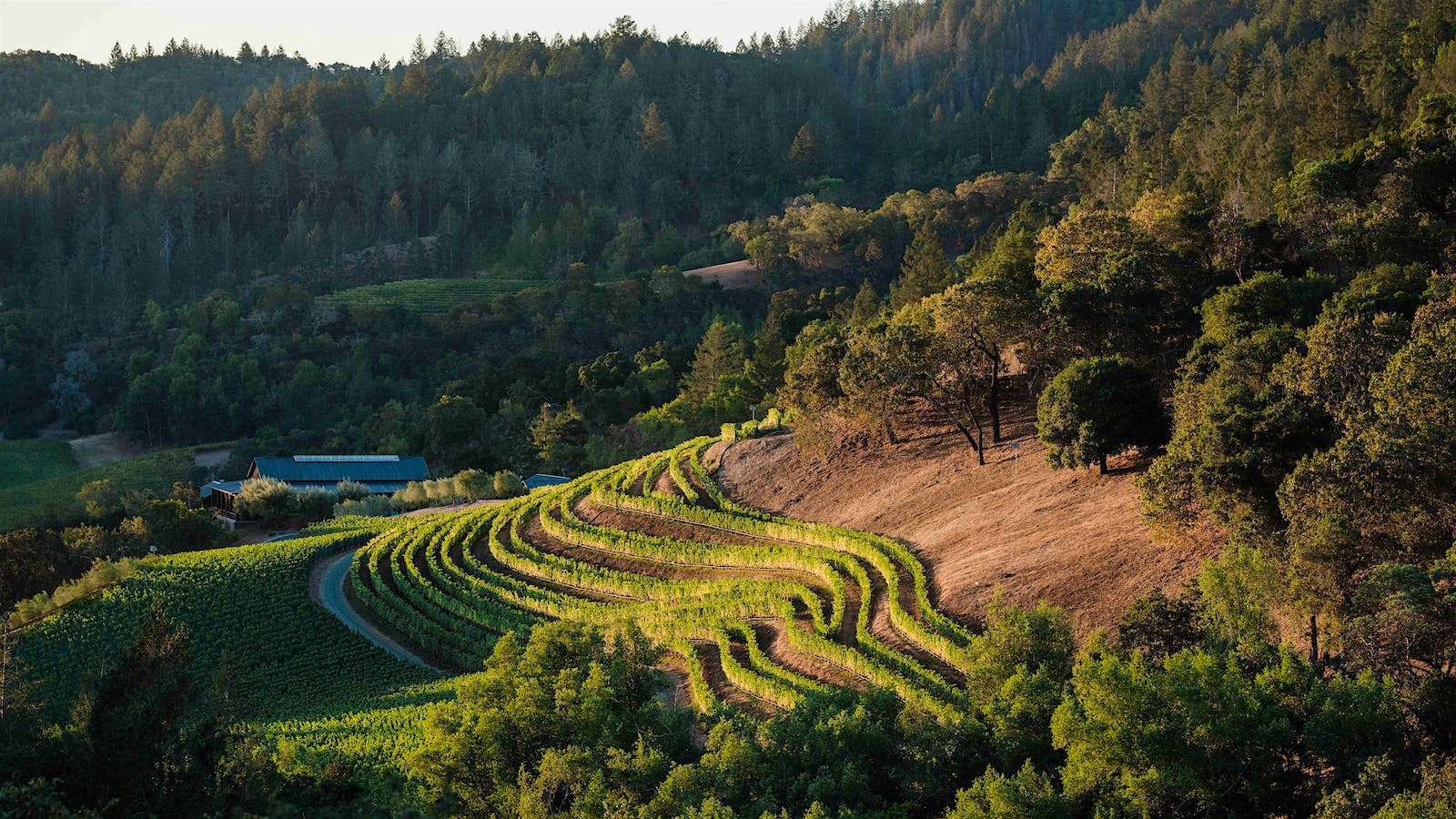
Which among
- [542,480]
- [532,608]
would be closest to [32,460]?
[542,480]

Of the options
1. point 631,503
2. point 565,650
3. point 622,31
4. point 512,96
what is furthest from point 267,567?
point 622,31

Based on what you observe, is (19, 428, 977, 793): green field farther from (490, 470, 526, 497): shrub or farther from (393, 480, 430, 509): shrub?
(393, 480, 430, 509): shrub

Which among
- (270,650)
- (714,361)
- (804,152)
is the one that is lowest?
(270,650)

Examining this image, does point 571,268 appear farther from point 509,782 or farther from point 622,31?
point 509,782

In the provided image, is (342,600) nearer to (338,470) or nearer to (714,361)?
(338,470)

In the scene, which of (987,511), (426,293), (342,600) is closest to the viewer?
(987,511)

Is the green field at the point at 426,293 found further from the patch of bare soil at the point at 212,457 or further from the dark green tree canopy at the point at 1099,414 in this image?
the dark green tree canopy at the point at 1099,414

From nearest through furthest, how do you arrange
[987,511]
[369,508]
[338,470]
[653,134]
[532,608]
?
[987,511] < [532,608] < [369,508] < [338,470] < [653,134]

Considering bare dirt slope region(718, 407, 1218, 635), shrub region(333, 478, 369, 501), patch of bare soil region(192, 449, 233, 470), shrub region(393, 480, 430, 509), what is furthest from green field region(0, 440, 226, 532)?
bare dirt slope region(718, 407, 1218, 635)
